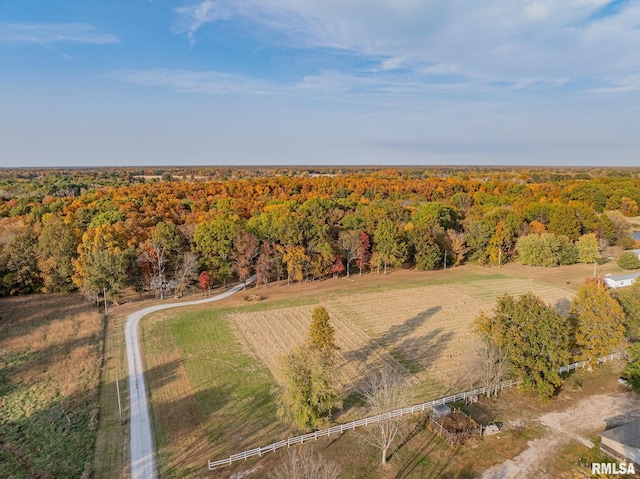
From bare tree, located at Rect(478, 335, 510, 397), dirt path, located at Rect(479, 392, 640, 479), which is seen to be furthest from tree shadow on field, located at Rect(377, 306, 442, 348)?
dirt path, located at Rect(479, 392, 640, 479)

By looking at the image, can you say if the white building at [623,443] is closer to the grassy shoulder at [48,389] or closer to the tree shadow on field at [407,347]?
the tree shadow on field at [407,347]

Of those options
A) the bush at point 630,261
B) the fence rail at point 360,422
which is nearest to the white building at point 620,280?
the bush at point 630,261

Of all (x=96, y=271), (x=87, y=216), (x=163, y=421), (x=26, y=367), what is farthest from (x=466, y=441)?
(x=87, y=216)

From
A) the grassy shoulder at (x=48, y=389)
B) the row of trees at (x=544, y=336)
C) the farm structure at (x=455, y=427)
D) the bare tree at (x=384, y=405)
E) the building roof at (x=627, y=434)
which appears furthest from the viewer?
the row of trees at (x=544, y=336)

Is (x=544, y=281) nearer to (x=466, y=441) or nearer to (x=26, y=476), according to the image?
(x=466, y=441)

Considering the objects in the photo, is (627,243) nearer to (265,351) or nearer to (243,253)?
(243,253)

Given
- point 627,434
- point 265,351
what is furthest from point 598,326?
point 265,351

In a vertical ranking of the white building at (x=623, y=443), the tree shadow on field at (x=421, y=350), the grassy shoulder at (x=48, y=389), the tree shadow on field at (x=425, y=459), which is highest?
the white building at (x=623, y=443)

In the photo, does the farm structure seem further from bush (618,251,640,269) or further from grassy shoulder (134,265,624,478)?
bush (618,251,640,269)
